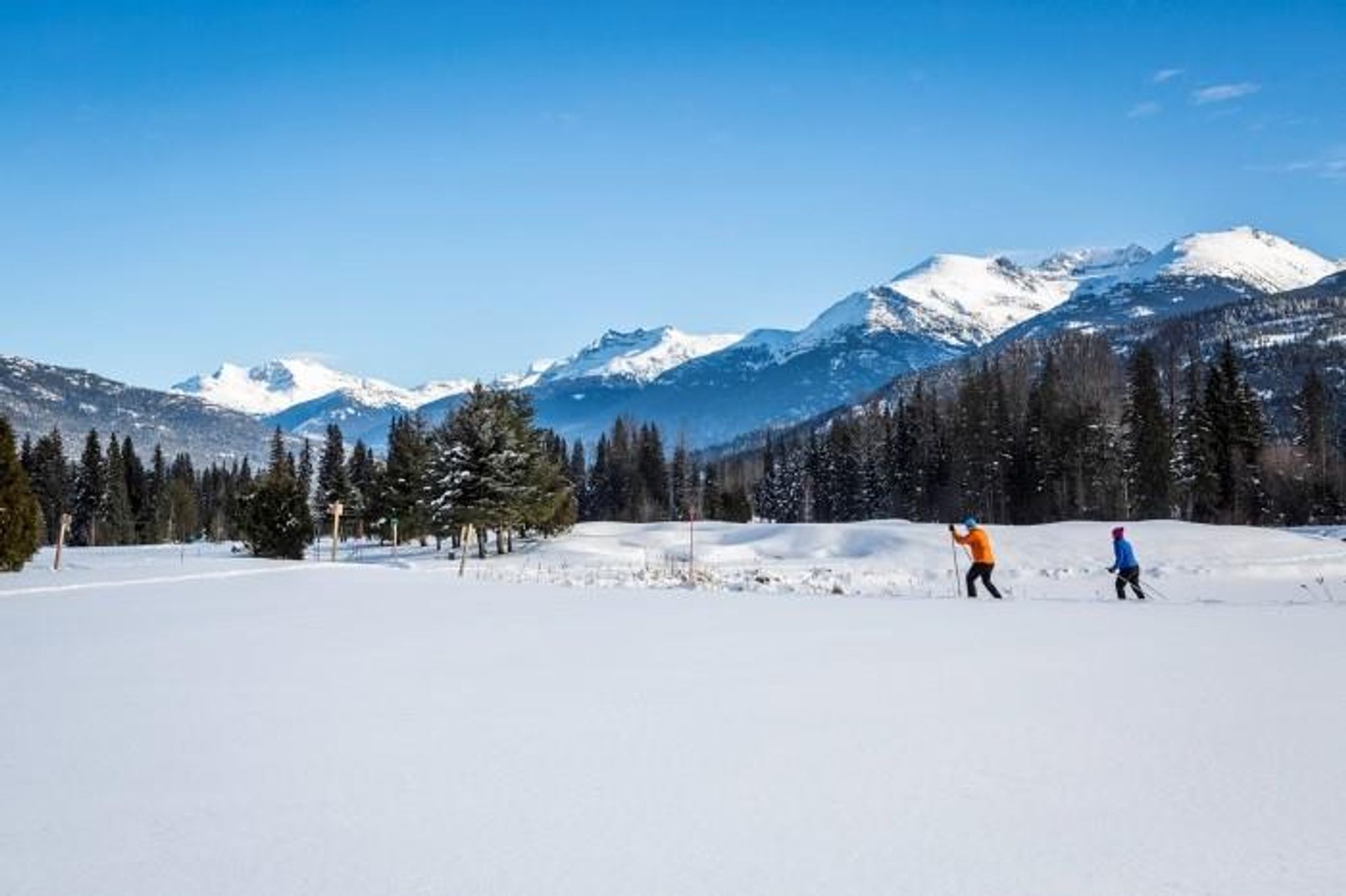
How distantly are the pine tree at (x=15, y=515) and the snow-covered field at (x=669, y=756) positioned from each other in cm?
1692

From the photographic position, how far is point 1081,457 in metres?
69.1

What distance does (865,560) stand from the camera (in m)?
36.9

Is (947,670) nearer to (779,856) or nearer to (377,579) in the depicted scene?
(779,856)

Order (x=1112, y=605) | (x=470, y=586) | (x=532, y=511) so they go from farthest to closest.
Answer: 1. (x=532, y=511)
2. (x=470, y=586)
3. (x=1112, y=605)

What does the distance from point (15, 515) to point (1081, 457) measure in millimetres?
64464

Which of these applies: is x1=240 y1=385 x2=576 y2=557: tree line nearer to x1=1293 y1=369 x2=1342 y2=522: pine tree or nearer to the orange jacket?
the orange jacket

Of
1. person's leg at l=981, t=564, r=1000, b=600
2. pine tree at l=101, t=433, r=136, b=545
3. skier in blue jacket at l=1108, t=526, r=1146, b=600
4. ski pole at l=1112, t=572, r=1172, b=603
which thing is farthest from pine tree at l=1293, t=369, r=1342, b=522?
pine tree at l=101, t=433, r=136, b=545

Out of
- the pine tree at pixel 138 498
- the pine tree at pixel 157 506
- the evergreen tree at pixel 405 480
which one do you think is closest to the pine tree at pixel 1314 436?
the evergreen tree at pixel 405 480

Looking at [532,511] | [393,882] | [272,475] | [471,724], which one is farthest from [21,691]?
[272,475]

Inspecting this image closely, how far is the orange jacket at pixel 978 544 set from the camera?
57.2ft

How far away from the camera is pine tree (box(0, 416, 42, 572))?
25156 mm

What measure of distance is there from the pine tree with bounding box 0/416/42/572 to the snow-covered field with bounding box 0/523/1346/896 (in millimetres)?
16924

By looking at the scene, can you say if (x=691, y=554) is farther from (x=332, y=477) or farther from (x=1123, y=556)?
(x=332, y=477)

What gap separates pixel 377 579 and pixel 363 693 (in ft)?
39.8
